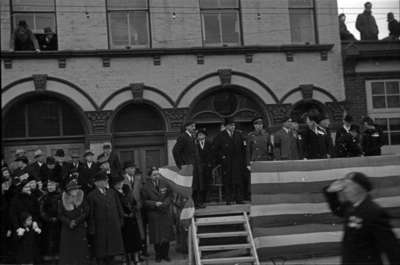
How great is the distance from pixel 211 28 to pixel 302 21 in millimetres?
2794

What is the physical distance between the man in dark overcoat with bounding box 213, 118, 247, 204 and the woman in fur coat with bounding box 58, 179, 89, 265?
3.05m

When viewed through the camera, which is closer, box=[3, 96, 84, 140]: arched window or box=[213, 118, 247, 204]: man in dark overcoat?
box=[213, 118, 247, 204]: man in dark overcoat

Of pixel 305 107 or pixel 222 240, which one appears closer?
pixel 222 240

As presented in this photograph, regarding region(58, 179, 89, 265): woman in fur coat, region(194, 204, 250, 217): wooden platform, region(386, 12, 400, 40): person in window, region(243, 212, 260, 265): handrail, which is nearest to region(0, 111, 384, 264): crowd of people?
region(58, 179, 89, 265): woman in fur coat

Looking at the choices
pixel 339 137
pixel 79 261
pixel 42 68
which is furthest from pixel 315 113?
pixel 42 68

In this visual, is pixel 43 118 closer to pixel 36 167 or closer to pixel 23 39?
pixel 23 39

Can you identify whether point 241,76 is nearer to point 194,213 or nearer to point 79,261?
point 194,213

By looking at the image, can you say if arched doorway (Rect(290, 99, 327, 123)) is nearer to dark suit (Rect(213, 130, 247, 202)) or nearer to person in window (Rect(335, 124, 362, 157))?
person in window (Rect(335, 124, 362, 157))

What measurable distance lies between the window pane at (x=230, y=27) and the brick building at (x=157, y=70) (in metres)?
0.03

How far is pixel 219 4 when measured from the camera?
18.6m

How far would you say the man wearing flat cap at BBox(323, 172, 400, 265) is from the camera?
19.4ft

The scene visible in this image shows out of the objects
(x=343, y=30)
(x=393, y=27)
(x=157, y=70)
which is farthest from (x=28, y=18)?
(x=393, y=27)

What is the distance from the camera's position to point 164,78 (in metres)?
17.7

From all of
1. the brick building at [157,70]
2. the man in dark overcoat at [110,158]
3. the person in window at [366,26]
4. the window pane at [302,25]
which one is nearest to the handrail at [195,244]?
the man in dark overcoat at [110,158]
